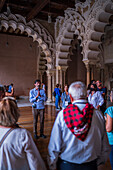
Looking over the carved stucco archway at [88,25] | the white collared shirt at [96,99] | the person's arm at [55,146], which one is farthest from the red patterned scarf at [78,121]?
the carved stucco archway at [88,25]

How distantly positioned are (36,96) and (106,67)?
36.9ft

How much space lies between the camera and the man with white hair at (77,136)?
1.29 meters

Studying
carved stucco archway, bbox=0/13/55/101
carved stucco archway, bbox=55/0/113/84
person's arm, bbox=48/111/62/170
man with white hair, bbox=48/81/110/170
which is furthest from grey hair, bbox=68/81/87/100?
carved stucco archway, bbox=0/13/55/101

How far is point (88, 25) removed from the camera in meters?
6.84

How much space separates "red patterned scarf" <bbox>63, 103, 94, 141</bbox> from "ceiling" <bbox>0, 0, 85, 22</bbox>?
21.8 ft

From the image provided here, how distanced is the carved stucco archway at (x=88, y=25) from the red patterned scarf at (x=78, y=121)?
5603 mm

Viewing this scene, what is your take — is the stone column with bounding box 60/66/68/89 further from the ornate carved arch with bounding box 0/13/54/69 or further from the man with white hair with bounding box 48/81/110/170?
the man with white hair with bounding box 48/81/110/170

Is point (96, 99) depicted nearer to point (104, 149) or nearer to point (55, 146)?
point (104, 149)

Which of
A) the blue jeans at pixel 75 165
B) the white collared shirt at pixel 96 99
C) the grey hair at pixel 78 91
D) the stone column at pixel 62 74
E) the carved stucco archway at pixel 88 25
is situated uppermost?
the carved stucco archway at pixel 88 25

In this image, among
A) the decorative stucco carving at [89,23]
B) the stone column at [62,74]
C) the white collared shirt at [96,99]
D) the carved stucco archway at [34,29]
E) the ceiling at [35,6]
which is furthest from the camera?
the stone column at [62,74]

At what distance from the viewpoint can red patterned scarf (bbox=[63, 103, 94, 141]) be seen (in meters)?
1.28

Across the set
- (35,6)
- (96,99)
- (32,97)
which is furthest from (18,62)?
(96,99)

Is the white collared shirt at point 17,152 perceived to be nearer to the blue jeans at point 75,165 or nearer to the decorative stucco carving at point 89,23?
the blue jeans at point 75,165

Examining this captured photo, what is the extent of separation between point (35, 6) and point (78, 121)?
24.6 feet
